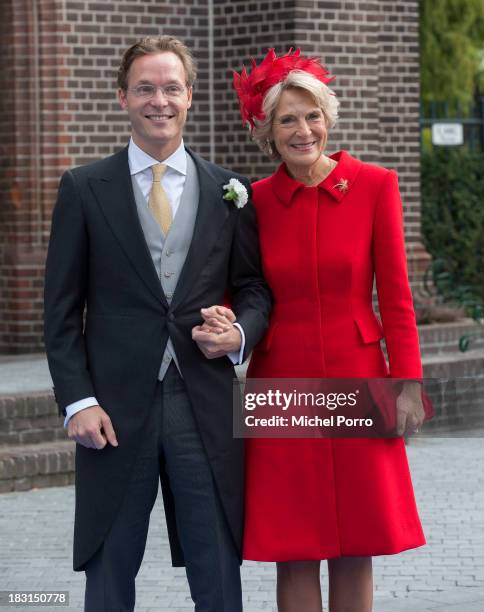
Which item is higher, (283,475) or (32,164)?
(32,164)

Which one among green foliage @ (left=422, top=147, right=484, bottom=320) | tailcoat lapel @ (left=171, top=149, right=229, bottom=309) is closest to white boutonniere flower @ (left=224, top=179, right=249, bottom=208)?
tailcoat lapel @ (left=171, top=149, right=229, bottom=309)

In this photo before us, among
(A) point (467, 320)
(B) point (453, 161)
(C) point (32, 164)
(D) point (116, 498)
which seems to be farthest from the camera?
(B) point (453, 161)

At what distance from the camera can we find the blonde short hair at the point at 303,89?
15.3ft

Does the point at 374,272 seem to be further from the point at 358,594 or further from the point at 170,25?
the point at 170,25

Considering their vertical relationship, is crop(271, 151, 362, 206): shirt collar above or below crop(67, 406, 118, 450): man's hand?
above

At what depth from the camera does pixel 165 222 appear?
4641 mm

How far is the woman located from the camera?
4.71 m

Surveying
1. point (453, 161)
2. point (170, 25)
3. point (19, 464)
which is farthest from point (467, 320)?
point (19, 464)

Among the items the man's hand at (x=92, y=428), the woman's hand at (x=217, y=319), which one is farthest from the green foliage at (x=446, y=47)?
the man's hand at (x=92, y=428)

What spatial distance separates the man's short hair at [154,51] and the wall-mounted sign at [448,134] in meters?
11.1

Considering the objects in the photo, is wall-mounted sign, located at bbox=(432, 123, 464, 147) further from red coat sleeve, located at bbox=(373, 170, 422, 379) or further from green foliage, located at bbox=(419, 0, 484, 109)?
red coat sleeve, located at bbox=(373, 170, 422, 379)

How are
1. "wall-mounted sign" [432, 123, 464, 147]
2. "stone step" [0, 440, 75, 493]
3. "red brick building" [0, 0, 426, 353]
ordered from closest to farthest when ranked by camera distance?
"stone step" [0, 440, 75, 493] → "red brick building" [0, 0, 426, 353] → "wall-mounted sign" [432, 123, 464, 147]

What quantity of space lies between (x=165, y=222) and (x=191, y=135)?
8085 millimetres

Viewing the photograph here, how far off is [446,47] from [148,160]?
19.7 metres
